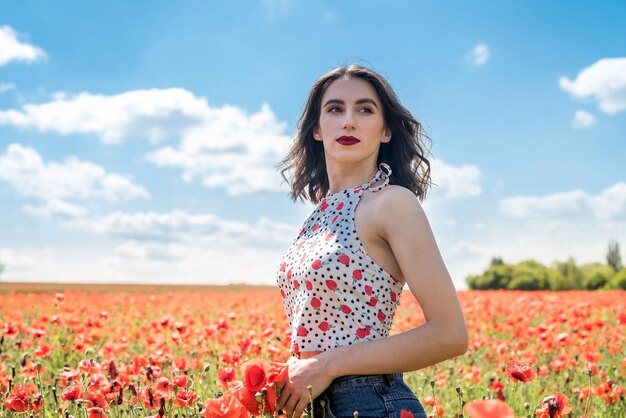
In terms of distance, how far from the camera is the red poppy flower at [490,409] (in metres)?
1.41

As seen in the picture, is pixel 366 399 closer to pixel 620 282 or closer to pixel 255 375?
pixel 255 375

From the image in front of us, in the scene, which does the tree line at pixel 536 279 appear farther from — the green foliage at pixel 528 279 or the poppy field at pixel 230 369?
the poppy field at pixel 230 369

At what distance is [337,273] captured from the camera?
2562mm

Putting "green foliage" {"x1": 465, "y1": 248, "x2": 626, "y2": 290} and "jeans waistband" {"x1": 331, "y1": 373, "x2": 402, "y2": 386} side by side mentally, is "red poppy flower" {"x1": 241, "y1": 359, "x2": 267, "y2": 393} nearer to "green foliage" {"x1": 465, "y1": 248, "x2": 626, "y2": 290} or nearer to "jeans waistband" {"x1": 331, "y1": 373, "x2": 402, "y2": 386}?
"jeans waistband" {"x1": 331, "y1": 373, "x2": 402, "y2": 386}

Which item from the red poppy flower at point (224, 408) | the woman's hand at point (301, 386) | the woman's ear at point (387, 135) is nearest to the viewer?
the red poppy flower at point (224, 408)

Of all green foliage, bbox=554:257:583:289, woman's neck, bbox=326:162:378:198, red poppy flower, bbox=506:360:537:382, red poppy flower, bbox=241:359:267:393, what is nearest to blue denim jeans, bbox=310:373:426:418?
red poppy flower, bbox=241:359:267:393

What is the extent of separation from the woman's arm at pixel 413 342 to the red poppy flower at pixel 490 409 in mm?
930

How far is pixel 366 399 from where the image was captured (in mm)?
2402

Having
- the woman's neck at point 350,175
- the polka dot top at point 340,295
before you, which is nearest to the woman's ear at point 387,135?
the woman's neck at point 350,175

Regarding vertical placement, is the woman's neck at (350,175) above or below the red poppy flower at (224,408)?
above

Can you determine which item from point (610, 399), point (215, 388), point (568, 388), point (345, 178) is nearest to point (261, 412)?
point (345, 178)

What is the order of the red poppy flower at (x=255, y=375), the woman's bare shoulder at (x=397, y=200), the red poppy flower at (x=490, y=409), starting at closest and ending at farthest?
the red poppy flower at (x=490, y=409) < the red poppy flower at (x=255, y=375) < the woman's bare shoulder at (x=397, y=200)

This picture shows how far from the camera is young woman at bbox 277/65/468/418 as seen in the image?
238 cm

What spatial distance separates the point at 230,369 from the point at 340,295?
719mm
